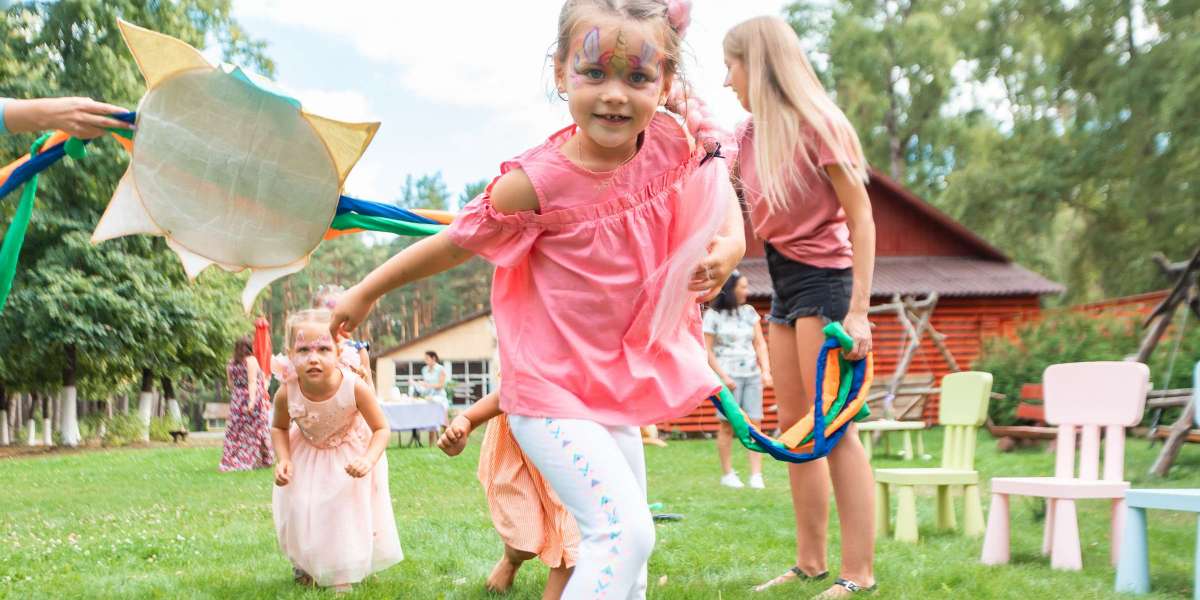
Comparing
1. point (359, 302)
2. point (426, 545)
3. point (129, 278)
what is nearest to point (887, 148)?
point (129, 278)

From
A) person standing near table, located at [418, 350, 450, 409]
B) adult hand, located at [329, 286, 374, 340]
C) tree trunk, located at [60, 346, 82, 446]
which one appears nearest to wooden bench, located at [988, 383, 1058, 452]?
adult hand, located at [329, 286, 374, 340]

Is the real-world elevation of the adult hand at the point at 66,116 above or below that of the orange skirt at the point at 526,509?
above

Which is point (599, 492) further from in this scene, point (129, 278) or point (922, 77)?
point (922, 77)

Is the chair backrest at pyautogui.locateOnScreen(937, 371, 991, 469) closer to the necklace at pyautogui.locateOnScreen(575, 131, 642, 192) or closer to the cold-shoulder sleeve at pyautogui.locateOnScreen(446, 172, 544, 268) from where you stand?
the necklace at pyautogui.locateOnScreen(575, 131, 642, 192)

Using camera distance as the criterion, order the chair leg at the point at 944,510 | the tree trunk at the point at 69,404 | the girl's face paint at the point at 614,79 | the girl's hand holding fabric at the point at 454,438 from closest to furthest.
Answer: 1. the girl's face paint at the point at 614,79
2. the girl's hand holding fabric at the point at 454,438
3. the chair leg at the point at 944,510
4. the tree trunk at the point at 69,404

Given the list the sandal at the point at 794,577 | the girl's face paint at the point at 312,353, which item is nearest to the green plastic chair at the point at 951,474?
the sandal at the point at 794,577

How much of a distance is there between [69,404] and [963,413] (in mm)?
21164

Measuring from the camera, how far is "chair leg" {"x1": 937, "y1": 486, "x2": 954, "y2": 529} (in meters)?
6.25

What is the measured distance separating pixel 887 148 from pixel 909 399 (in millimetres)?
15341

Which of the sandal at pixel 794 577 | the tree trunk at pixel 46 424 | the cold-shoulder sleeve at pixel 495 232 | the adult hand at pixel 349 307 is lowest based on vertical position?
the tree trunk at pixel 46 424

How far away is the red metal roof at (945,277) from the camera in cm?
2127

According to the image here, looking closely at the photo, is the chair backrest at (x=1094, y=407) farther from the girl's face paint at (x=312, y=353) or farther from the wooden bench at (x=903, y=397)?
the wooden bench at (x=903, y=397)

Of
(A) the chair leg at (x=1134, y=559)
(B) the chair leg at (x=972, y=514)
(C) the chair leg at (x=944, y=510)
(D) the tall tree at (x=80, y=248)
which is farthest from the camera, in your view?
(D) the tall tree at (x=80, y=248)

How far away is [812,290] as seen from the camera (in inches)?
162
